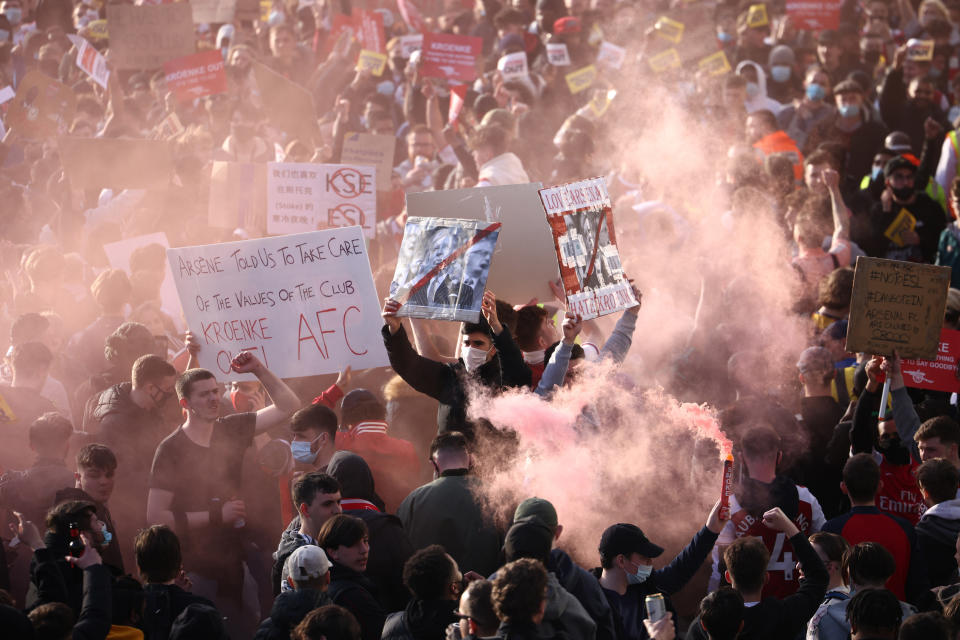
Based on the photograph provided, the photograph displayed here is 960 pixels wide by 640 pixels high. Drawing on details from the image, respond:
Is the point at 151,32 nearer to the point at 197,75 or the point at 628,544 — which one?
the point at 197,75

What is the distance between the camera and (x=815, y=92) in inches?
414

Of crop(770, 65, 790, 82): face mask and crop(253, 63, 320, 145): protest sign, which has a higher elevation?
crop(253, 63, 320, 145): protest sign

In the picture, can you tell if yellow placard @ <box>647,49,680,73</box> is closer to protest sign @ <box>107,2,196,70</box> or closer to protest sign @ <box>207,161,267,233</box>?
protest sign @ <box>207,161,267,233</box>

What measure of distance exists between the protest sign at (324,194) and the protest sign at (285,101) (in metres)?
3.00

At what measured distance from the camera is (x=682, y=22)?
1208cm

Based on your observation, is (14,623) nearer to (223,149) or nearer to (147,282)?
(147,282)

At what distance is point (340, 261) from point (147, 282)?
2343 mm

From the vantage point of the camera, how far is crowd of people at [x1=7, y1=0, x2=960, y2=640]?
4336mm

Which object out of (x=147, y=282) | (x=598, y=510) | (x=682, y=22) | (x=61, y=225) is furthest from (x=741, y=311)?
(x=61, y=225)

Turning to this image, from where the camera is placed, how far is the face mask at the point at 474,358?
547 centimetres

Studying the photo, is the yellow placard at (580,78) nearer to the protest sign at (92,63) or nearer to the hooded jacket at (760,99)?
the hooded jacket at (760,99)

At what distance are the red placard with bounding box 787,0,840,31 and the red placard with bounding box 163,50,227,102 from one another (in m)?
6.29

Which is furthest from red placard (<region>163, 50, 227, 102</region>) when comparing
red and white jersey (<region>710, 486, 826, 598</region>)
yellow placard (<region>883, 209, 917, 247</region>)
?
red and white jersey (<region>710, 486, 826, 598</region>)

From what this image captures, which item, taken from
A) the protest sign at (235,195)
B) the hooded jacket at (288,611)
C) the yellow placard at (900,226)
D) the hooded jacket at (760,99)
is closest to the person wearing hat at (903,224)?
the yellow placard at (900,226)
